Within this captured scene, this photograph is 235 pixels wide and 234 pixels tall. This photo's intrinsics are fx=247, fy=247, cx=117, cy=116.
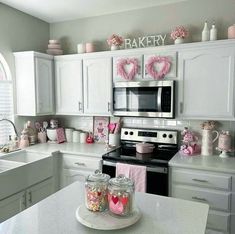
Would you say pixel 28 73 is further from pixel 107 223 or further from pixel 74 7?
pixel 107 223

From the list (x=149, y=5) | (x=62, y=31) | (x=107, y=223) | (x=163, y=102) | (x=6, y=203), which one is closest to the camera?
(x=107, y=223)

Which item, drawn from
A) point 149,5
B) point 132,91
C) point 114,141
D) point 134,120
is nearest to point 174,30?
point 149,5

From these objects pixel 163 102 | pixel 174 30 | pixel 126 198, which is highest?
pixel 174 30

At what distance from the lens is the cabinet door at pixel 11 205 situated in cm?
221

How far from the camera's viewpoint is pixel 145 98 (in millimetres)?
2842

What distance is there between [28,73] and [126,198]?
95.2 inches

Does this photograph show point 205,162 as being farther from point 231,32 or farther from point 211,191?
point 231,32

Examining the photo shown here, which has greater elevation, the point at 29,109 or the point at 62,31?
the point at 62,31

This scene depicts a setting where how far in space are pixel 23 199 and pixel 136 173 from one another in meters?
1.15

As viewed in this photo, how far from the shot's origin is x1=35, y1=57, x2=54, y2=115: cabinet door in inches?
123

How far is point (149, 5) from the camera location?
9.93 feet

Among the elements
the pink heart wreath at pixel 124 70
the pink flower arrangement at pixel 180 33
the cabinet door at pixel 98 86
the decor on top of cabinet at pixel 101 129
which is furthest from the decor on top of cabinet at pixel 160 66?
the decor on top of cabinet at pixel 101 129

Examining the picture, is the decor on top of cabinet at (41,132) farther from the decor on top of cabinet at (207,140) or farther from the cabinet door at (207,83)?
the decor on top of cabinet at (207,140)

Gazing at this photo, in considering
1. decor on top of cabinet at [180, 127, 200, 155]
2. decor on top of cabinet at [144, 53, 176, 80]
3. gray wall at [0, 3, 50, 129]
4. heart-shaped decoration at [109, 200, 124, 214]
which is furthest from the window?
heart-shaped decoration at [109, 200, 124, 214]
